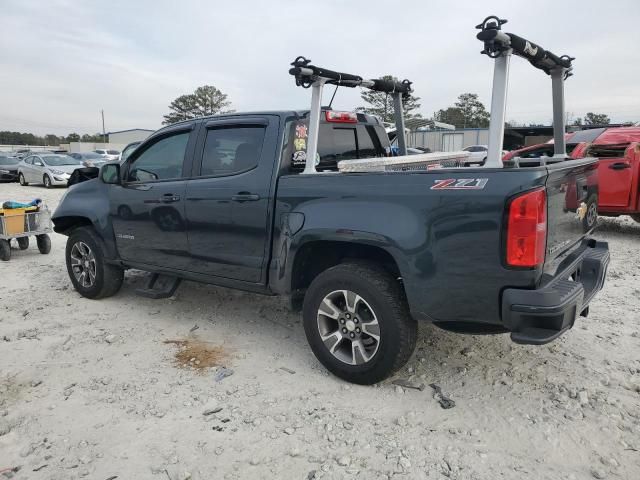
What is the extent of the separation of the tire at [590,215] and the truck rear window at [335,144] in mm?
1796

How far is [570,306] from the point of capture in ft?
8.52

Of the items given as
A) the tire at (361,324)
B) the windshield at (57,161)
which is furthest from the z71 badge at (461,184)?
the windshield at (57,161)

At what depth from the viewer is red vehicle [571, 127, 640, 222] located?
7.43m

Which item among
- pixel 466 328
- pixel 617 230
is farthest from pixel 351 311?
pixel 617 230

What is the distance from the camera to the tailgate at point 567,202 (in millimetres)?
2723

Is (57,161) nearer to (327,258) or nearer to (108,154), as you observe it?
(108,154)

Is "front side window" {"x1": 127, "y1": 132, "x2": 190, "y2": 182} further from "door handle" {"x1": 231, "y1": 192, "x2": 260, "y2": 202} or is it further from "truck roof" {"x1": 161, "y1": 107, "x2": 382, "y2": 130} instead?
"door handle" {"x1": 231, "y1": 192, "x2": 260, "y2": 202}

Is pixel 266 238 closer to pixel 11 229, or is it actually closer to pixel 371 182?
pixel 371 182

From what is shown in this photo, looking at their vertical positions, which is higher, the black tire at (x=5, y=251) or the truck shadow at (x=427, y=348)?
the black tire at (x=5, y=251)

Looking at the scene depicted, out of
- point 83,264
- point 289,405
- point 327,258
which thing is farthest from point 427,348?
point 83,264

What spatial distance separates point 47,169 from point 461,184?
20493 mm

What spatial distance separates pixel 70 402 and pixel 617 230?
8.82 metres

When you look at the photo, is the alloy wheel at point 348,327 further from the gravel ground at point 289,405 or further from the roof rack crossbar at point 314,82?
the roof rack crossbar at point 314,82

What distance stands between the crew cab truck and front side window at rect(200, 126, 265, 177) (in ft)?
0.04
